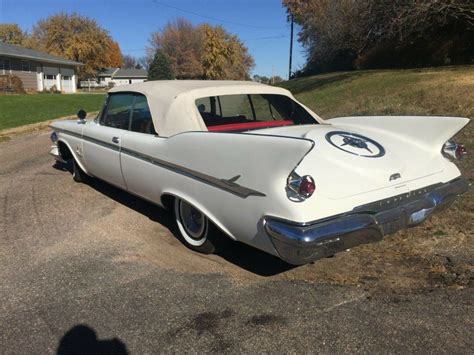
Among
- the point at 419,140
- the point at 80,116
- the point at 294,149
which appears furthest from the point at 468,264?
the point at 80,116

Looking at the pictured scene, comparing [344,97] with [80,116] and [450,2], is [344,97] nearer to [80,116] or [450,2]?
[450,2]

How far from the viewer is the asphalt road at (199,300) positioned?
9.34 feet

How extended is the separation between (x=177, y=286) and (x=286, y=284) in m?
0.82

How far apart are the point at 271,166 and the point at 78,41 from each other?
74781 mm

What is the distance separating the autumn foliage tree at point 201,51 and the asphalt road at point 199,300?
7658cm

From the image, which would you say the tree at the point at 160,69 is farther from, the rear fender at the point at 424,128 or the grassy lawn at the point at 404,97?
the rear fender at the point at 424,128

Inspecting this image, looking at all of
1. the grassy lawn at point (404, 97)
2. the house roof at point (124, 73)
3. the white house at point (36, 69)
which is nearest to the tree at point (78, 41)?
the white house at point (36, 69)

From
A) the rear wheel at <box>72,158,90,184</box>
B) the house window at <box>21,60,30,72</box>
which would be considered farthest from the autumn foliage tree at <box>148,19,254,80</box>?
the rear wheel at <box>72,158,90,184</box>

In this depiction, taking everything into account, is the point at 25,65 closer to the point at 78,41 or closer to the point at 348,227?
the point at 78,41

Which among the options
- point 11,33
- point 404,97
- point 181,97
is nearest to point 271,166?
point 181,97

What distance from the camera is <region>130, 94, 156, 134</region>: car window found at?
456 cm

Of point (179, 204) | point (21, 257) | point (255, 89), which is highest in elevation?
point (255, 89)

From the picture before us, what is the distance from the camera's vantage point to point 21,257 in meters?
4.16

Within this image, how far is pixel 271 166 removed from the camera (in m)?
3.11
